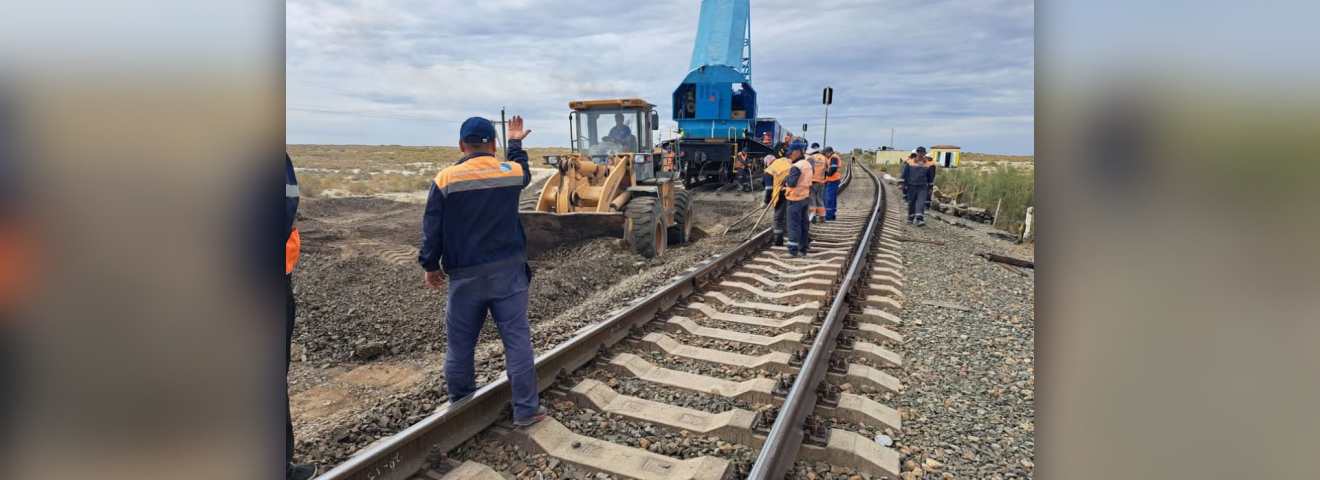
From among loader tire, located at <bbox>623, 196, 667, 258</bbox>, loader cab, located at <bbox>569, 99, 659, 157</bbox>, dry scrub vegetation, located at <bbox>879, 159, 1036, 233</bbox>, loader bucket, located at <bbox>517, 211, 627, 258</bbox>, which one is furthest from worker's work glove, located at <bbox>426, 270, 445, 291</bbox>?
dry scrub vegetation, located at <bbox>879, 159, 1036, 233</bbox>

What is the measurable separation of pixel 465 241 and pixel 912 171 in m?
11.9

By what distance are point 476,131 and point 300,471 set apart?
6.14ft

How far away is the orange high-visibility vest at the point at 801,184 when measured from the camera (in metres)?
8.81

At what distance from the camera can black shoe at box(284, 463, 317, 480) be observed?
8.99ft

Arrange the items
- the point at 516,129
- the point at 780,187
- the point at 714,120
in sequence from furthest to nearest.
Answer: the point at 714,120 < the point at 780,187 < the point at 516,129

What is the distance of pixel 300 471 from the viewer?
110 inches

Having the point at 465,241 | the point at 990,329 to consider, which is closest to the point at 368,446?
the point at 465,241

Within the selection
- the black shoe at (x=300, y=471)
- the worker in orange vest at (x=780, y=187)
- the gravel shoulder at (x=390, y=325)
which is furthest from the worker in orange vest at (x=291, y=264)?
the worker in orange vest at (x=780, y=187)

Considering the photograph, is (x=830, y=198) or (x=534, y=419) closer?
(x=534, y=419)

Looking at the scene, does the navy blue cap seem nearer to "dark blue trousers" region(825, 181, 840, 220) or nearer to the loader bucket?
the loader bucket

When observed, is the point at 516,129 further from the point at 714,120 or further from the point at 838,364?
the point at 714,120

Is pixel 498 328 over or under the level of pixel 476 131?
under

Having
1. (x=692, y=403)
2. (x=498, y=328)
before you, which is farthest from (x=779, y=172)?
(x=498, y=328)
